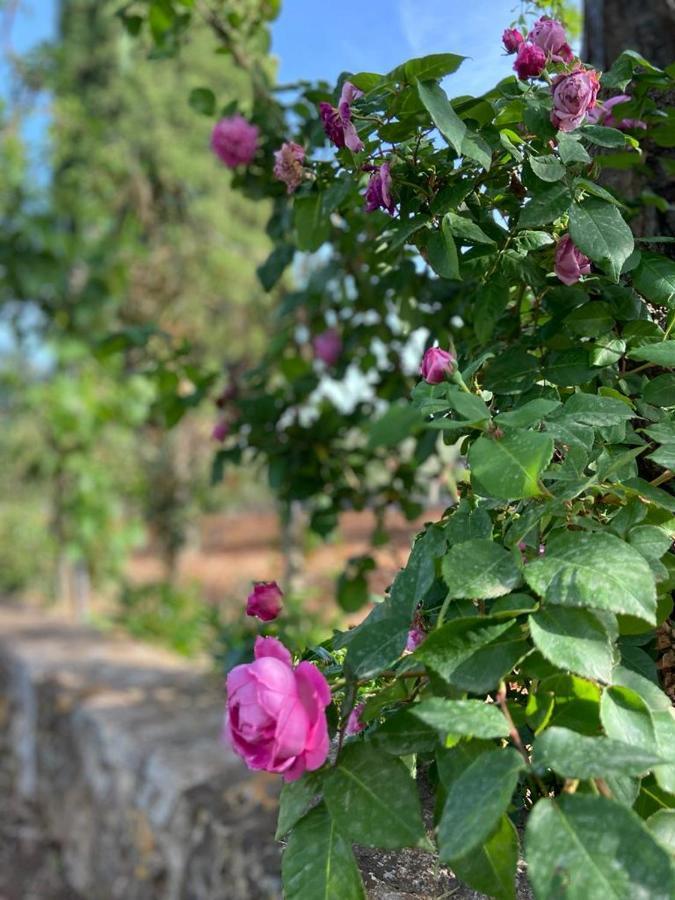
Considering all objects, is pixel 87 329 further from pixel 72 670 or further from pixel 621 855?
pixel 621 855

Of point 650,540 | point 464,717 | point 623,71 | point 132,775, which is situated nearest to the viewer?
point 464,717

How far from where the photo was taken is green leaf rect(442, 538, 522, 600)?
52 centimetres

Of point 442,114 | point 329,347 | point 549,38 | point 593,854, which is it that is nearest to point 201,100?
point 329,347

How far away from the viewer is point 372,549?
1969mm

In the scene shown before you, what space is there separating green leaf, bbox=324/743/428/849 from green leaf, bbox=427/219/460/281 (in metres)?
0.40

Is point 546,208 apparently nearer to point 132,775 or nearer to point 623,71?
point 623,71

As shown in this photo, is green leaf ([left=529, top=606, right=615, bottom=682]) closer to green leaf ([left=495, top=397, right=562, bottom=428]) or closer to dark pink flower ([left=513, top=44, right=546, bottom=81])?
green leaf ([left=495, top=397, right=562, bottom=428])

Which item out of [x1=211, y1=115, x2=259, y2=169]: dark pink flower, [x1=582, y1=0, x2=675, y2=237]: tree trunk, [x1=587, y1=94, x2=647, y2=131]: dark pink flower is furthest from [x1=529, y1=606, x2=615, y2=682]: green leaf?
[x1=211, y1=115, x2=259, y2=169]: dark pink flower

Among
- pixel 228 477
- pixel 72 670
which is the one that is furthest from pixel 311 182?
pixel 228 477

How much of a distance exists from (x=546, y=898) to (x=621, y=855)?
0.04 metres

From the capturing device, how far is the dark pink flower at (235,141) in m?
1.33

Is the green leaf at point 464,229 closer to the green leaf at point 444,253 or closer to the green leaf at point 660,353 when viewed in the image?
the green leaf at point 444,253

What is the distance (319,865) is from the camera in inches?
20.4

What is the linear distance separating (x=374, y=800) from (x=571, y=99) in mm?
560
